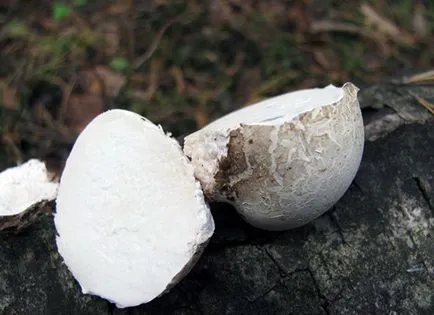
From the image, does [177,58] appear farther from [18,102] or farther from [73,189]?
[73,189]

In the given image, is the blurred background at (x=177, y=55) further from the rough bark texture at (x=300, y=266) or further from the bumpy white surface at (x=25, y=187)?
the rough bark texture at (x=300, y=266)

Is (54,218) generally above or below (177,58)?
above

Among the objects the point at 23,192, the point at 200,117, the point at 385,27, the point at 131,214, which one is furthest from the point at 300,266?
the point at 385,27

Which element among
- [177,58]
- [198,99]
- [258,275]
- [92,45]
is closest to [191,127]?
[198,99]

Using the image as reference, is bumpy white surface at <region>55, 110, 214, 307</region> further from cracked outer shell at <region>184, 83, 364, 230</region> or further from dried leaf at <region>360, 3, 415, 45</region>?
dried leaf at <region>360, 3, 415, 45</region>

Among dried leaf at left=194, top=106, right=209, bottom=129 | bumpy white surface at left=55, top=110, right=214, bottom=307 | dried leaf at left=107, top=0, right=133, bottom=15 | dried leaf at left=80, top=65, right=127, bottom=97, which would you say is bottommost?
dried leaf at left=194, top=106, right=209, bottom=129

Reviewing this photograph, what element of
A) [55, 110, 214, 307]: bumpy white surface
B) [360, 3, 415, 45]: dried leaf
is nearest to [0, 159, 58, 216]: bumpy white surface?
[55, 110, 214, 307]: bumpy white surface

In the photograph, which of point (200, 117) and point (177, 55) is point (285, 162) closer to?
point (200, 117)
